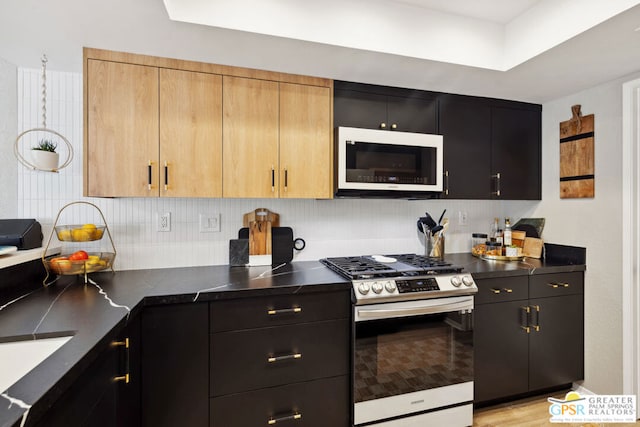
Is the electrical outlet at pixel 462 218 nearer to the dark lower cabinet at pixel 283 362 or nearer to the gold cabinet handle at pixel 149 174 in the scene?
the dark lower cabinet at pixel 283 362

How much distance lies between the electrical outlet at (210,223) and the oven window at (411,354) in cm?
Result: 115

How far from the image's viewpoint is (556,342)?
87.3 inches

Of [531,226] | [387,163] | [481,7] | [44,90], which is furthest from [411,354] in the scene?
[44,90]

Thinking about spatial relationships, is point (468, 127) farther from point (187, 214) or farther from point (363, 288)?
point (187, 214)

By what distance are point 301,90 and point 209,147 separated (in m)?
0.68

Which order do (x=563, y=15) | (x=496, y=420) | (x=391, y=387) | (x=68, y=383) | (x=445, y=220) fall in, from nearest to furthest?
(x=68, y=383) < (x=563, y=15) < (x=391, y=387) < (x=496, y=420) < (x=445, y=220)

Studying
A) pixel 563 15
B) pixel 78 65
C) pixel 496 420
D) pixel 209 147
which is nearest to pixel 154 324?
pixel 209 147

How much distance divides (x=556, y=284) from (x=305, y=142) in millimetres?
2000

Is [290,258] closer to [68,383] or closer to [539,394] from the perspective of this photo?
[68,383]

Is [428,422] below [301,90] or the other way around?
below

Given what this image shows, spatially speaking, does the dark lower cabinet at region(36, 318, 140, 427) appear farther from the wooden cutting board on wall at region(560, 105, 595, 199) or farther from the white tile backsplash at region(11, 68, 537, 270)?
the wooden cutting board on wall at region(560, 105, 595, 199)

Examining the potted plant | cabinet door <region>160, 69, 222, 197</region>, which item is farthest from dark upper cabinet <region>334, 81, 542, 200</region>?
the potted plant

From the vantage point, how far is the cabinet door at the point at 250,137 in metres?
1.90

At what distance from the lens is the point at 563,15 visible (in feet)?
5.24
